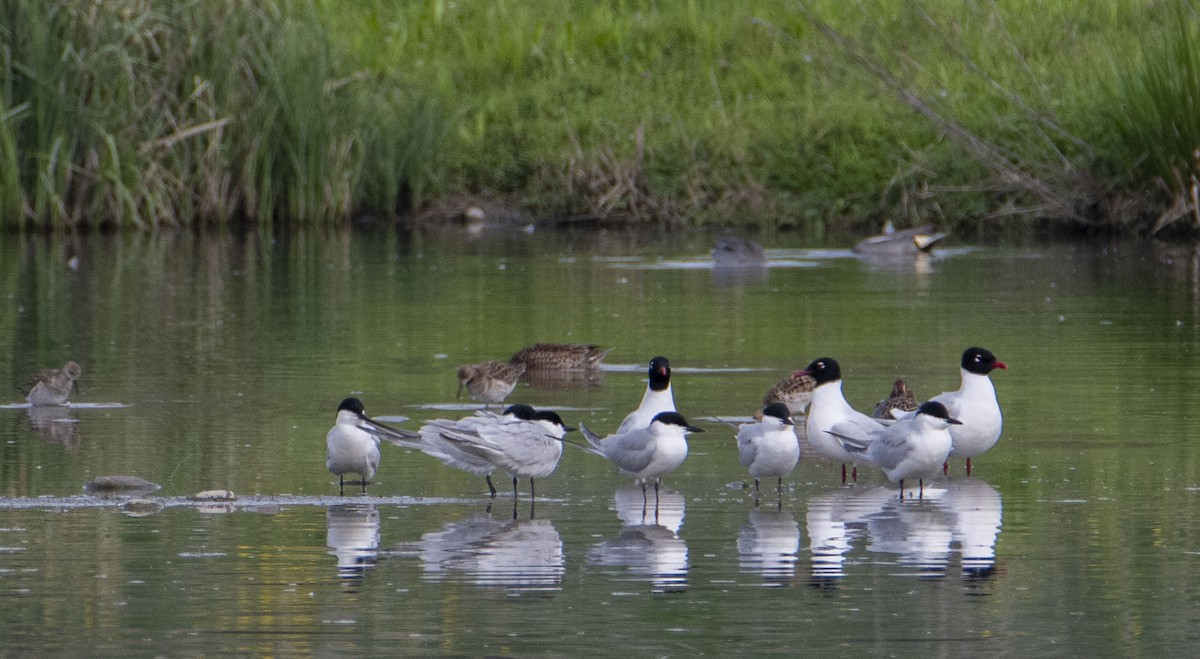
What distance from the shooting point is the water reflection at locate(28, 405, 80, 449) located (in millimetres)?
10336

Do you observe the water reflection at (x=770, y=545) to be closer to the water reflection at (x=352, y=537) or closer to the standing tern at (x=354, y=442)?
the water reflection at (x=352, y=537)

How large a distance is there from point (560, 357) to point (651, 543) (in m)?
5.75

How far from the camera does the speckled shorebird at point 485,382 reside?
1218 centimetres

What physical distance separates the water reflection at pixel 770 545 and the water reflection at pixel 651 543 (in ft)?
0.78

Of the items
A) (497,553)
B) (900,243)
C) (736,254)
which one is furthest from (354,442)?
(900,243)

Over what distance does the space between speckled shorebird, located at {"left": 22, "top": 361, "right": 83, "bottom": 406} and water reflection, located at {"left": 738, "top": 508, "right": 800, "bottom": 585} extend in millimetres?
4720

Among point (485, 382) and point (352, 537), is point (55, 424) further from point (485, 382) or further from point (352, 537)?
point (352, 537)

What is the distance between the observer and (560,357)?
13414mm

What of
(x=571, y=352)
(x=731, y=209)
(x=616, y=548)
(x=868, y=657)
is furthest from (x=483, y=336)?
(x=731, y=209)

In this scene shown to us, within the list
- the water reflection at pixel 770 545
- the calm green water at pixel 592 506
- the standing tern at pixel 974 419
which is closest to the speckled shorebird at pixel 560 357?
the calm green water at pixel 592 506

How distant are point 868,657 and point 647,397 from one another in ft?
13.3

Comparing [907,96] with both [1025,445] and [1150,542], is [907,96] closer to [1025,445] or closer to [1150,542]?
[1025,445]

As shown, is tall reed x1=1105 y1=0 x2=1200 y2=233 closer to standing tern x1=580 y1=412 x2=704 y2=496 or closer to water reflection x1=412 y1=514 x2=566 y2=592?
standing tern x1=580 y1=412 x2=704 y2=496

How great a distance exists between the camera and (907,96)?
2388 centimetres
